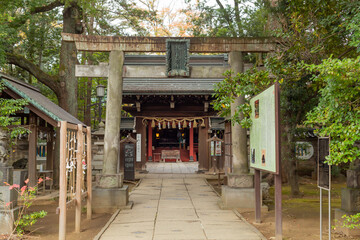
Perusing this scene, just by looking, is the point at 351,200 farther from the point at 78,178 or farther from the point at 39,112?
the point at 39,112

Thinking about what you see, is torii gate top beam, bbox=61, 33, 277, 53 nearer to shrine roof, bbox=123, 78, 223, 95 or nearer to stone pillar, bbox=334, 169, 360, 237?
stone pillar, bbox=334, 169, 360, 237

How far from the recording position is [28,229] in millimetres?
7113

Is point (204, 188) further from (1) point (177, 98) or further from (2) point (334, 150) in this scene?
(2) point (334, 150)

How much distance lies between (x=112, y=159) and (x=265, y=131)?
180 inches

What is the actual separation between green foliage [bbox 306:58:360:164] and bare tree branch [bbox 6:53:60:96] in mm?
11117

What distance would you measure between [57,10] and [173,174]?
1037 centimetres

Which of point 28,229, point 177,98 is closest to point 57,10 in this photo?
point 177,98

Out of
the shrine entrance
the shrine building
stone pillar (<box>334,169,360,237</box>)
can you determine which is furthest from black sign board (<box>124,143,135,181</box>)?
stone pillar (<box>334,169,360,237</box>)

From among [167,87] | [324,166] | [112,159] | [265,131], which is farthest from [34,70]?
[324,166]

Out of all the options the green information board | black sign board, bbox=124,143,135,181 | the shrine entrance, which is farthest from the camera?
the shrine entrance

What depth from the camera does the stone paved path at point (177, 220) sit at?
6371 mm

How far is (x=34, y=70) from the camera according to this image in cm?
1346

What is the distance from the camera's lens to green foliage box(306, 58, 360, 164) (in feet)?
14.9

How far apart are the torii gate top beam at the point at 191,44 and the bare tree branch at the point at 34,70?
15.6 feet
